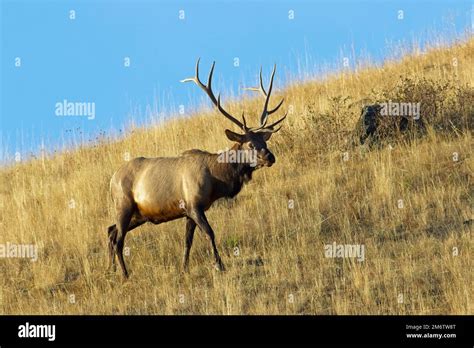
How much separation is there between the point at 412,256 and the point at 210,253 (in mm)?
2911

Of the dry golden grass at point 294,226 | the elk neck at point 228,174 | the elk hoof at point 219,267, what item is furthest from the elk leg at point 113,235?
the elk hoof at point 219,267

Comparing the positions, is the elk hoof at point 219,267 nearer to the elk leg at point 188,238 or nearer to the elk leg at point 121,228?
the elk leg at point 188,238

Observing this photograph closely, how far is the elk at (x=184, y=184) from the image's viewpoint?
11516mm

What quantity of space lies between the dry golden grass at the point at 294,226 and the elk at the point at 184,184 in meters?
0.69

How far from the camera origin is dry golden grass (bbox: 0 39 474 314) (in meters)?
10.2

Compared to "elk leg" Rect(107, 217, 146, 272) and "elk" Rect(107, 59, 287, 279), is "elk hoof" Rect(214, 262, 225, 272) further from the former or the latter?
"elk leg" Rect(107, 217, 146, 272)

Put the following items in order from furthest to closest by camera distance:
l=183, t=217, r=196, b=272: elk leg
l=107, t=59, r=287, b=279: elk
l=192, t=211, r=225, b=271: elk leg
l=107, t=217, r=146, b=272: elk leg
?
l=107, t=217, r=146, b=272: elk leg
l=183, t=217, r=196, b=272: elk leg
l=107, t=59, r=287, b=279: elk
l=192, t=211, r=225, b=271: elk leg

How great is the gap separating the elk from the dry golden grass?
692 mm

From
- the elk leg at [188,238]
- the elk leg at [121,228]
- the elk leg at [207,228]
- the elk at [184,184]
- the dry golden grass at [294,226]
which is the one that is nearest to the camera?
the dry golden grass at [294,226]

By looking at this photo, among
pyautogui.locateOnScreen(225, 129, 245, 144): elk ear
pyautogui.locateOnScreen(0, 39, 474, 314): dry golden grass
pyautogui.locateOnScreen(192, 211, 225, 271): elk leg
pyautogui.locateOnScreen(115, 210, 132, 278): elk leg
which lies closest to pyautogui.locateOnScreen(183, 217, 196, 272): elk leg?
pyautogui.locateOnScreen(0, 39, 474, 314): dry golden grass

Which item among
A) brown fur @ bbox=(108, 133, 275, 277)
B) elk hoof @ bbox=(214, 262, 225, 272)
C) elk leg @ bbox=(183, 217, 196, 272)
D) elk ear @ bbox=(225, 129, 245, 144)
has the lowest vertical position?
elk hoof @ bbox=(214, 262, 225, 272)

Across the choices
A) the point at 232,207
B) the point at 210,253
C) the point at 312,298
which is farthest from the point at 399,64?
the point at 312,298

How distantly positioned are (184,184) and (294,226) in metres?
2.02

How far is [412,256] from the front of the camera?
1098 centimetres
